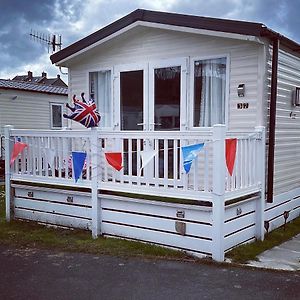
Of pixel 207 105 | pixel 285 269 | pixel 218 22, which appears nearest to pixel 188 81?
pixel 207 105

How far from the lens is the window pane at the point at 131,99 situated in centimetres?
696

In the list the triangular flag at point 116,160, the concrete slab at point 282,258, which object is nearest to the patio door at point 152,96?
the triangular flag at point 116,160

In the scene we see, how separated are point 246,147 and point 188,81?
1753mm

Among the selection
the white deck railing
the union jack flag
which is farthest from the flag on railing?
the union jack flag

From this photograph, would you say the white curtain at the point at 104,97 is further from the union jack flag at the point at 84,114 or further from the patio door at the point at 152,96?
the union jack flag at the point at 84,114

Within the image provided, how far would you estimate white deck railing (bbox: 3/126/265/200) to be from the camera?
464cm

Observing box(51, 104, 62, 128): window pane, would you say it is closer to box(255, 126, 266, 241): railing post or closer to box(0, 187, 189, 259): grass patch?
box(0, 187, 189, 259): grass patch

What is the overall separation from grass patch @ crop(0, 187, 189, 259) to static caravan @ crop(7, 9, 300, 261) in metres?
0.15

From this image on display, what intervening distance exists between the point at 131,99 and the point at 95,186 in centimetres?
215

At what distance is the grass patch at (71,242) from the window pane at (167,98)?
2260 millimetres

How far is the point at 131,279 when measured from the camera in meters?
3.94

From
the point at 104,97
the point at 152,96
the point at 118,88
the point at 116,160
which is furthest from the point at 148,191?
the point at 104,97

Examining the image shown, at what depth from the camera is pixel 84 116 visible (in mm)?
5434

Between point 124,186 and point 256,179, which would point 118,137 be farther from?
point 256,179
